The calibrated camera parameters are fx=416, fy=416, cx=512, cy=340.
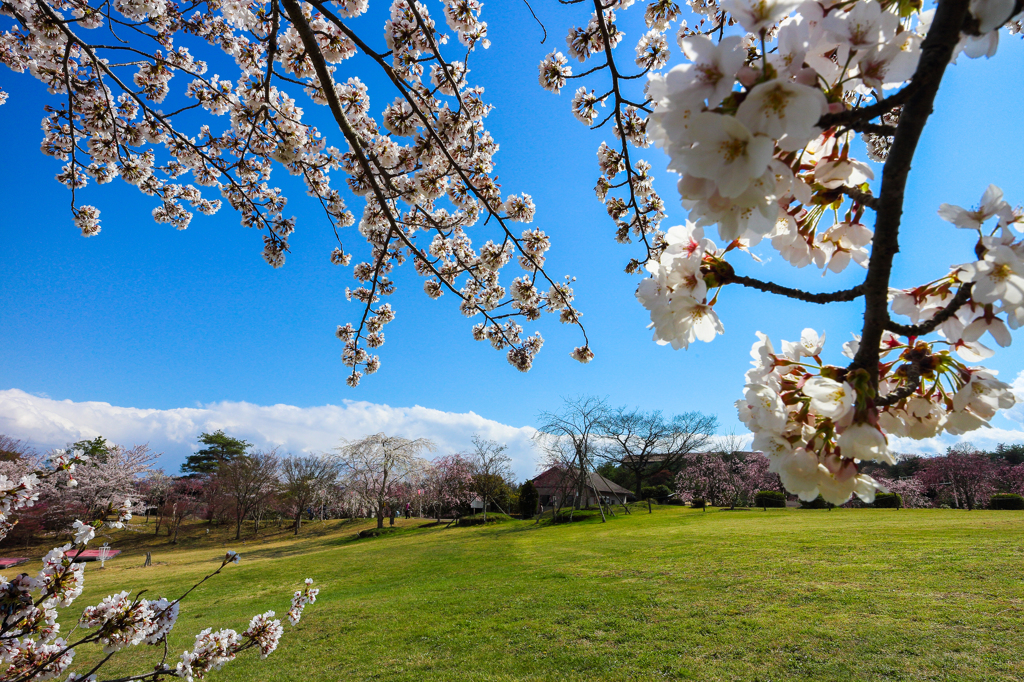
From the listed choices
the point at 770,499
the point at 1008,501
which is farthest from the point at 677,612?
the point at 1008,501

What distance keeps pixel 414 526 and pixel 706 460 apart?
63.4 ft

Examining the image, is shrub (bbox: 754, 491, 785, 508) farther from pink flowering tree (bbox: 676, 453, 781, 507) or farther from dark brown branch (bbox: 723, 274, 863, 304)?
dark brown branch (bbox: 723, 274, 863, 304)

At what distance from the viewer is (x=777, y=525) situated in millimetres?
11992

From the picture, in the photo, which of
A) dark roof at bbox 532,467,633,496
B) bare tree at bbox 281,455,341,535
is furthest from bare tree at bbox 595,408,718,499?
bare tree at bbox 281,455,341,535

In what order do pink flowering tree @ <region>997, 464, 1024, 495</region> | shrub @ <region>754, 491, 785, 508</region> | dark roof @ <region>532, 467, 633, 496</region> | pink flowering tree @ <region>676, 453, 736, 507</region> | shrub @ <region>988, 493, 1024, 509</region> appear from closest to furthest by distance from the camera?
shrub @ <region>988, 493, 1024, 509</region> → pink flowering tree @ <region>997, 464, 1024, 495</region> → shrub @ <region>754, 491, 785, 508</region> → pink flowering tree @ <region>676, 453, 736, 507</region> → dark roof @ <region>532, 467, 633, 496</region>

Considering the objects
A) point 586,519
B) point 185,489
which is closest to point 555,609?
point 586,519

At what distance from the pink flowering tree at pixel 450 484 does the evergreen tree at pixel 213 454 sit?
16010mm

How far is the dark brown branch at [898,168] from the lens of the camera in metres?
0.48

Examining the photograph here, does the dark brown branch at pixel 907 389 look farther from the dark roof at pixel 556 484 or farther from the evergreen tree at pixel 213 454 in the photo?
the evergreen tree at pixel 213 454

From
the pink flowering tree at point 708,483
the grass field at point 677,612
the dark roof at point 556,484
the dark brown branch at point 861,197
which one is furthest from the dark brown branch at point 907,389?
the dark roof at point 556,484

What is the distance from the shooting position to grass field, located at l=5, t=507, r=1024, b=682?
4.02 meters

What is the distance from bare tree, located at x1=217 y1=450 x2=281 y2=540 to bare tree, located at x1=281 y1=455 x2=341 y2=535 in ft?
3.43

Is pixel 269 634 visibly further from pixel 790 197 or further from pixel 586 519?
pixel 586 519

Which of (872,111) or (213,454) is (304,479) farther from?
(872,111)
